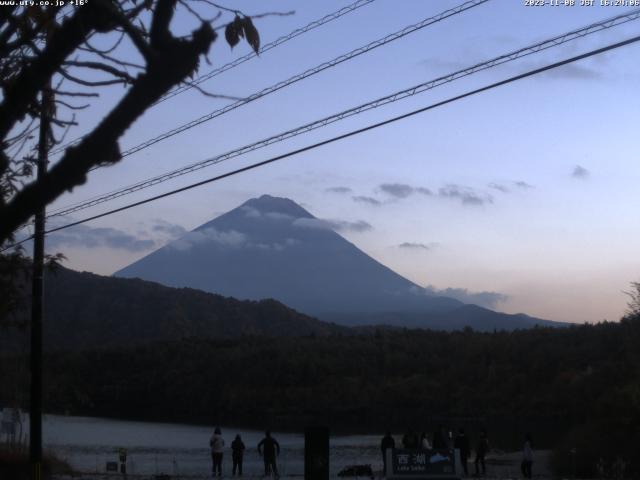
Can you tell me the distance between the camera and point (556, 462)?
31.5 meters

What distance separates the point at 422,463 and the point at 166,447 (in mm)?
31313

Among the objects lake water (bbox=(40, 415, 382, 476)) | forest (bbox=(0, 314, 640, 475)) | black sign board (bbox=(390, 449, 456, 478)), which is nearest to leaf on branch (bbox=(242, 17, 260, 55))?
black sign board (bbox=(390, 449, 456, 478))

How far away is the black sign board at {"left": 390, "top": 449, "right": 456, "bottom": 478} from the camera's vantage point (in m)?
17.2

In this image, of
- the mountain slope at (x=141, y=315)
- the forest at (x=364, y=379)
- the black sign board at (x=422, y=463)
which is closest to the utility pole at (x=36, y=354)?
the black sign board at (x=422, y=463)

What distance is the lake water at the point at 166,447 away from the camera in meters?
34.6

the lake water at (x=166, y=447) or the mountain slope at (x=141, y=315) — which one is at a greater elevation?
the mountain slope at (x=141, y=315)

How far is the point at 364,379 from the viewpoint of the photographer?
264 ft

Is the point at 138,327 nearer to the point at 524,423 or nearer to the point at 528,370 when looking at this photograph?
the point at 528,370

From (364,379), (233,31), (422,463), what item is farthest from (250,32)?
(364,379)

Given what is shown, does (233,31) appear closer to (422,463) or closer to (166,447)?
(422,463)

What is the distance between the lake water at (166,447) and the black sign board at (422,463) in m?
11.5

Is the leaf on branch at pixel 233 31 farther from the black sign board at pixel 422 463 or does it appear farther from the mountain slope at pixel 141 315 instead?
the mountain slope at pixel 141 315

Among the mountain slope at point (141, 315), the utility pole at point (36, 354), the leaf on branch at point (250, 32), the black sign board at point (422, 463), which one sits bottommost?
the black sign board at point (422, 463)

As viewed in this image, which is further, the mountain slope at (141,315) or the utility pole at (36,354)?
the mountain slope at (141,315)
